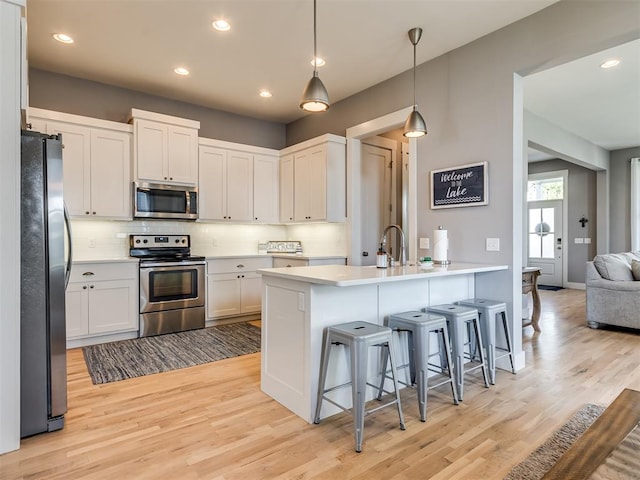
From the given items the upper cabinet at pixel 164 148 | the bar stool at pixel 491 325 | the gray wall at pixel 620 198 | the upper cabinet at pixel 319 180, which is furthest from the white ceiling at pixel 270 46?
the gray wall at pixel 620 198

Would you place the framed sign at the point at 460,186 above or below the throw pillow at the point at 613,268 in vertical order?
above

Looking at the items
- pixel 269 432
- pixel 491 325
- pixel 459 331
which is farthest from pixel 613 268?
pixel 269 432

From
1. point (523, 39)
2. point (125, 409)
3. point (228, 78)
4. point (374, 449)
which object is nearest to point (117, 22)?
point (228, 78)

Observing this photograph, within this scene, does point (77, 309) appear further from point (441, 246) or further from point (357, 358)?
point (441, 246)

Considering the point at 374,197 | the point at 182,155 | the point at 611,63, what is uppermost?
the point at 611,63

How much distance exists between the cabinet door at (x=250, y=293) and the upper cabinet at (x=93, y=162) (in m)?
1.67

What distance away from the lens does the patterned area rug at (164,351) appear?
3305 millimetres

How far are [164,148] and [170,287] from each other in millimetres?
1716

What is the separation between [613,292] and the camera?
468 cm

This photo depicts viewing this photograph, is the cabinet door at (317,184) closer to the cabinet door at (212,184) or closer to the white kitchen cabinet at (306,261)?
the white kitchen cabinet at (306,261)

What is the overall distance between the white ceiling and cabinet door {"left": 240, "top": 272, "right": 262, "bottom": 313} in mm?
2481

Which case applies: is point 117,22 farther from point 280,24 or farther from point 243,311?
point 243,311

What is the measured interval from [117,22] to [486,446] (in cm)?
427

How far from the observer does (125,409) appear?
256 cm
